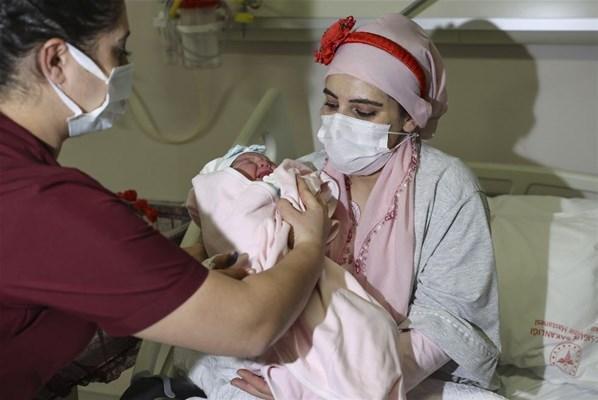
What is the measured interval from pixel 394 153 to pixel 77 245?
3.06ft

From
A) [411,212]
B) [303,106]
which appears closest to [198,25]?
[303,106]

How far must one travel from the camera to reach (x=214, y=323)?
1173 millimetres

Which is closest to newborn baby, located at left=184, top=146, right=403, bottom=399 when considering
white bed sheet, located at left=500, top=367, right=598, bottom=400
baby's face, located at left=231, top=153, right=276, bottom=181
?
baby's face, located at left=231, top=153, right=276, bottom=181

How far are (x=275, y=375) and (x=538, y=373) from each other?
94 cm

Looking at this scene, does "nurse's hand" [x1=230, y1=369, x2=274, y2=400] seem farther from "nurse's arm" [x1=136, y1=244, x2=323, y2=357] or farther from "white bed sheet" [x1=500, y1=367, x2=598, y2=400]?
"white bed sheet" [x1=500, y1=367, x2=598, y2=400]

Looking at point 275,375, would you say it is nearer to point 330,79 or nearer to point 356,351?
point 356,351

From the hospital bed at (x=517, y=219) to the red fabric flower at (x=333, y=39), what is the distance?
41 cm

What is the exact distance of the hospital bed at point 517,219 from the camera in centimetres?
204

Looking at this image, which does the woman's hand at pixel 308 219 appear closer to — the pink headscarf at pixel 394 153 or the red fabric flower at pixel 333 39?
the pink headscarf at pixel 394 153

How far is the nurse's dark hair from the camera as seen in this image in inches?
45.5

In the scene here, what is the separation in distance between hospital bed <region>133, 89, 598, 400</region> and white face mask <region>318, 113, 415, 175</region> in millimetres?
416

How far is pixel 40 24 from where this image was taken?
3.84 ft

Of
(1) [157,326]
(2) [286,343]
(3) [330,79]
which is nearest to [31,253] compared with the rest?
(1) [157,326]

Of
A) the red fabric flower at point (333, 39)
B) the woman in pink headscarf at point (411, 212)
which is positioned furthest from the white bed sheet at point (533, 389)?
the red fabric flower at point (333, 39)
